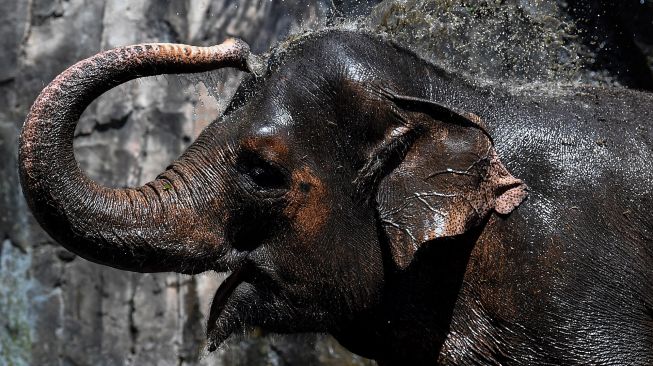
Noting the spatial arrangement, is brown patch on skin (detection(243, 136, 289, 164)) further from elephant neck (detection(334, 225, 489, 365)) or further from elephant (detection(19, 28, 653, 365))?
elephant neck (detection(334, 225, 489, 365))

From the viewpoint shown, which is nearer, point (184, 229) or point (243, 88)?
point (184, 229)

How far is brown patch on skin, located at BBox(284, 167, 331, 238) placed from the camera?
2773 mm

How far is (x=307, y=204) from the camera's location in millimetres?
2773

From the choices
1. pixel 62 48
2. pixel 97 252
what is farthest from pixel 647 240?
pixel 62 48

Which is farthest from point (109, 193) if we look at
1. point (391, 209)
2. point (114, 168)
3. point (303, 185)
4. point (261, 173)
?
point (114, 168)

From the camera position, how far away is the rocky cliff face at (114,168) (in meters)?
5.72

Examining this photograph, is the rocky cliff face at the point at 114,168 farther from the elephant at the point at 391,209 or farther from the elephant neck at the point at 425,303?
the elephant neck at the point at 425,303

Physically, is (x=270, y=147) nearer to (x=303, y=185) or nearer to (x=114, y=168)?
(x=303, y=185)

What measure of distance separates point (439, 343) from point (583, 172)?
24.0 inches

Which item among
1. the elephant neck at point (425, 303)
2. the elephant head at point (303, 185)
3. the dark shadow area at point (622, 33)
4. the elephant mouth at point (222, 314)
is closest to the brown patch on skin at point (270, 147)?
the elephant head at point (303, 185)

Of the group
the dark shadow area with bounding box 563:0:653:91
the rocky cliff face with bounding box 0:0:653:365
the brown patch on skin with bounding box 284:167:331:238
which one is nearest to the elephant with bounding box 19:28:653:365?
the brown patch on skin with bounding box 284:167:331:238

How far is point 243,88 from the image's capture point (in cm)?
291

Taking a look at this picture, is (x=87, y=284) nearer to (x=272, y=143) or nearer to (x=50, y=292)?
(x=50, y=292)

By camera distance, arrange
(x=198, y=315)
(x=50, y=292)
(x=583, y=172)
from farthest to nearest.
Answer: (x=50, y=292) < (x=198, y=315) < (x=583, y=172)
